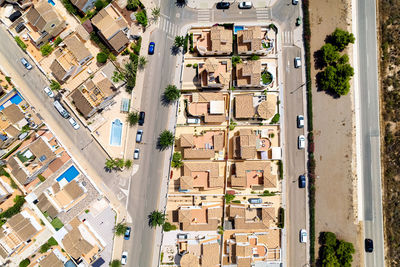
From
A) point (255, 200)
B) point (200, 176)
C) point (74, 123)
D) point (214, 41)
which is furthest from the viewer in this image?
point (74, 123)

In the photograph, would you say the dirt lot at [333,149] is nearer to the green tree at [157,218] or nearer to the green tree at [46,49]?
the green tree at [157,218]

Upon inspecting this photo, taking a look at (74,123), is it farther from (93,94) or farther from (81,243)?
(81,243)

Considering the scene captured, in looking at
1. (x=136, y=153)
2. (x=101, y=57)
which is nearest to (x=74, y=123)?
(x=136, y=153)

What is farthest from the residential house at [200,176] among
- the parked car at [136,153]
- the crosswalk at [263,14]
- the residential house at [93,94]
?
the crosswalk at [263,14]

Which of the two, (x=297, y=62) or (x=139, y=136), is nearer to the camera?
(x=297, y=62)

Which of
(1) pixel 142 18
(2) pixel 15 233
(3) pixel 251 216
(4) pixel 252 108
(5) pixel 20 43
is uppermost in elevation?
(1) pixel 142 18

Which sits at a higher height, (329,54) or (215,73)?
(329,54)

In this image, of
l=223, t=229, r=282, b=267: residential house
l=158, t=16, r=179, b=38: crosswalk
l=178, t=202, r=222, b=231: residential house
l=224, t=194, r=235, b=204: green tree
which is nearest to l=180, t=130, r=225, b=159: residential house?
l=224, t=194, r=235, b=204: green tree
